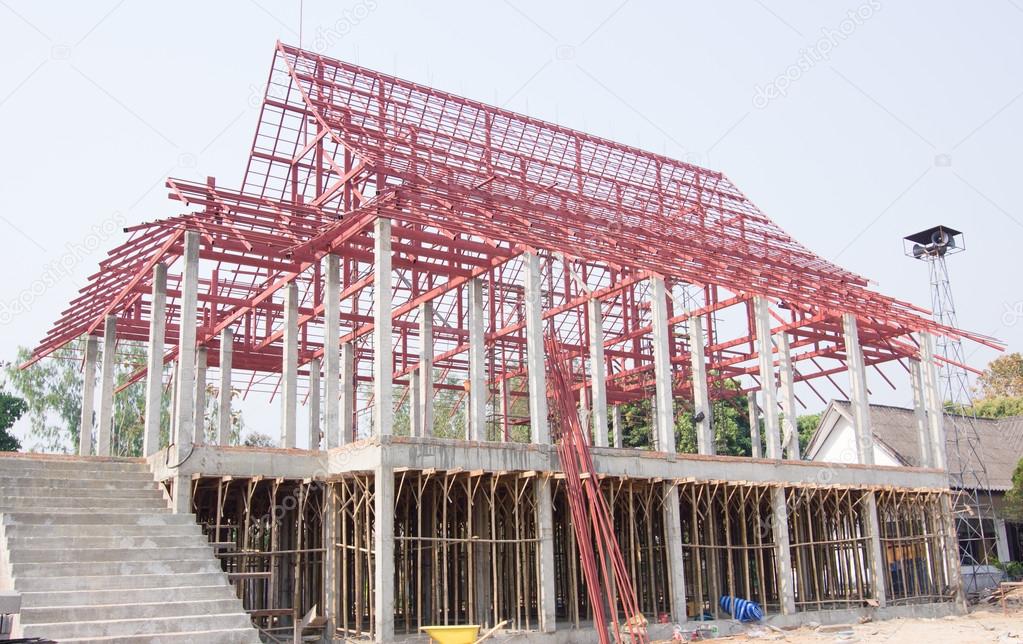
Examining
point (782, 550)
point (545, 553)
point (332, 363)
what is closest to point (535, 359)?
point (545, 553)

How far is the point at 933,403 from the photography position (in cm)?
2886

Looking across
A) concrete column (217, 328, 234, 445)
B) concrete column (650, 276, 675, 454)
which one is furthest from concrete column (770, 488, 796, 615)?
concrete column (217, 328, 234, 445)

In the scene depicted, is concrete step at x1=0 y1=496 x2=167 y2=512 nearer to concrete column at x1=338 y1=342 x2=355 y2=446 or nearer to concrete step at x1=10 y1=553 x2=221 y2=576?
concrete step at x1=10 y1=553 x2=221 y2=576

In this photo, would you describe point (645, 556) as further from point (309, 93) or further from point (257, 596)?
point (309, 93)

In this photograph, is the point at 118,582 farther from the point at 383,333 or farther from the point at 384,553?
the point at 383,333

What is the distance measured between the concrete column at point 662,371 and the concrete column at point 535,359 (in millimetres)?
3350

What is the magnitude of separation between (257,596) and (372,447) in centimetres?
548

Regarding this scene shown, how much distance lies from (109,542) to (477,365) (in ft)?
29.4

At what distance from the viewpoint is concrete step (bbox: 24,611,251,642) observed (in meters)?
12.5

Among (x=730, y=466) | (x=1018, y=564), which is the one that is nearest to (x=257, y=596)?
(x=730, y=466)

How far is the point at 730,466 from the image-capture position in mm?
22734

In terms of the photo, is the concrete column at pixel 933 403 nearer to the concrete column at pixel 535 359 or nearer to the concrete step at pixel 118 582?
the concrete column at pixel 535 359

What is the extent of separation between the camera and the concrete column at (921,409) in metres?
28.6

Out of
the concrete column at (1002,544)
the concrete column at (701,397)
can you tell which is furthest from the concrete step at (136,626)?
the concrete column at (1002,544)
